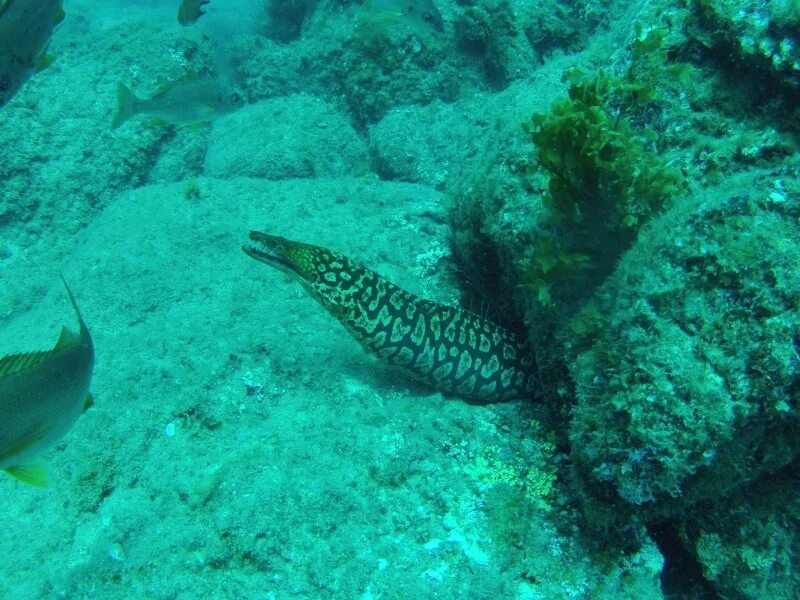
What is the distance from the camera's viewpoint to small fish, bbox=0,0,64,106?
11.1ft

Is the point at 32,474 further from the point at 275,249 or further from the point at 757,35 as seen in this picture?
the point at 757,35

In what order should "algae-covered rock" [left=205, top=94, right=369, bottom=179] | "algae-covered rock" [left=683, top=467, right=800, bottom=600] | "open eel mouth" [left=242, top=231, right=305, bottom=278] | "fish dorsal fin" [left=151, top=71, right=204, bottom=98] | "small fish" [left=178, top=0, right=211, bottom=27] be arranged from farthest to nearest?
"small fish" [left=178, top=0, right=211, bottom=27] < "algae-covered rock" [left=205, top=94, right=369, bottom=179] < "fish dorsal fin" [left=151, top=71, right=204, bottom=98] < "open eel mouth" [left=242, top=231, right=305, bottom=278] < "algae-covered rock" [left=683, top=467, right=800, bottom=600]

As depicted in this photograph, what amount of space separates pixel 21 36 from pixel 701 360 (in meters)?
4.77

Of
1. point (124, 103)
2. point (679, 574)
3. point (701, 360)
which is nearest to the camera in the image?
point (701, 360)

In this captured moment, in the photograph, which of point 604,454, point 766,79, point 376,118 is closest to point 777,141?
point 766,79

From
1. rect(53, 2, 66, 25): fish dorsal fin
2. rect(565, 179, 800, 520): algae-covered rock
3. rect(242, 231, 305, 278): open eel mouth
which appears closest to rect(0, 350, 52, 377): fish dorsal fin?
rect(242, 231, 305, 278): open eel mouth

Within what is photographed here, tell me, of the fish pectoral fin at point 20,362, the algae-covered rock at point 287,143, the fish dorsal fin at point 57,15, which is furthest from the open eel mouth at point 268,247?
the algae-covered rock at point 287,143

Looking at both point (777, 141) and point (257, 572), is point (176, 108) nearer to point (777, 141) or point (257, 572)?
point (257, 572)

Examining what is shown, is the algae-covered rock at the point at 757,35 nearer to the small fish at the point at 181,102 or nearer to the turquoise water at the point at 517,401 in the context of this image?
the turquoise water at the point at 517,401

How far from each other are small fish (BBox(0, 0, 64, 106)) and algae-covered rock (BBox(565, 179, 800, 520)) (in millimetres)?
4360

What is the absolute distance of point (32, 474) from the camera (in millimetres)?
2502

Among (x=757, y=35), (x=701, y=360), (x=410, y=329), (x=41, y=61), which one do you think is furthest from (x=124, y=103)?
(x=701, y=360)

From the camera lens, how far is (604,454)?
261 centimetres

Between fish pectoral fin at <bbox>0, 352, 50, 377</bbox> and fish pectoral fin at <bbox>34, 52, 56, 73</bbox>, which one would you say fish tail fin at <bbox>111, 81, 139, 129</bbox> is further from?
fish pectoral fin at <bbox>0, 352, 50, 377</bbox>
